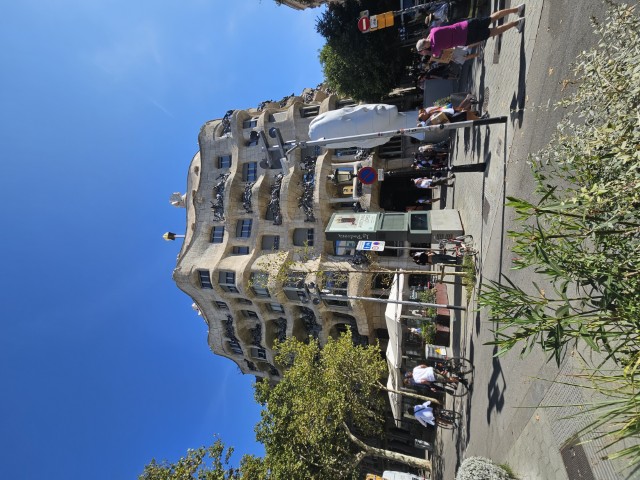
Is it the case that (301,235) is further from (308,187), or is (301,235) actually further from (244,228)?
(244,228)

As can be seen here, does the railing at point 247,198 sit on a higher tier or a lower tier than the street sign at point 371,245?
higher

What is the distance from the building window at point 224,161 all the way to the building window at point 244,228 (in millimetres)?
5893

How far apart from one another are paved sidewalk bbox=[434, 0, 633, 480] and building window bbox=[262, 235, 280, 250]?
52.4 ft

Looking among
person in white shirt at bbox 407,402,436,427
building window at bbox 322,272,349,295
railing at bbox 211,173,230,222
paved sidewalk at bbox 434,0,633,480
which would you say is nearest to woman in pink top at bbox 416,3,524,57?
paved sidewalk at bbox 434,0,633,480

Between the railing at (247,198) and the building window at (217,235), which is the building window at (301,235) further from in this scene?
the building window at (217,235)

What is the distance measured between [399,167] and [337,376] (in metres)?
15.5

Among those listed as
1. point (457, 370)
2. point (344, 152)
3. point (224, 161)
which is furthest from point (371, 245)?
point (224, 161)

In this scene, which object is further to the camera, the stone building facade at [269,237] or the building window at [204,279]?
the building window at [204,279]

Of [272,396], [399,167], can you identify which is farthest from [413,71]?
[272,396]

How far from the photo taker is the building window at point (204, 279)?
3141 cm

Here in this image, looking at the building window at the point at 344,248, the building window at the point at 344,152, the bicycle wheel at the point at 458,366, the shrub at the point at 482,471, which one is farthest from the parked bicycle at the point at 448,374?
the building window at the point at 344,152

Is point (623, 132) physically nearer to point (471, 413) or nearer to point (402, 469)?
point (471, 413)

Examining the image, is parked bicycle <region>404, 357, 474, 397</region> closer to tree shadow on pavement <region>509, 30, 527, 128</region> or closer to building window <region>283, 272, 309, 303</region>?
tree shadow on pavement <region>509, 30, 527, 128</region>

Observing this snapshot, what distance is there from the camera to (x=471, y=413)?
47.6 ft
